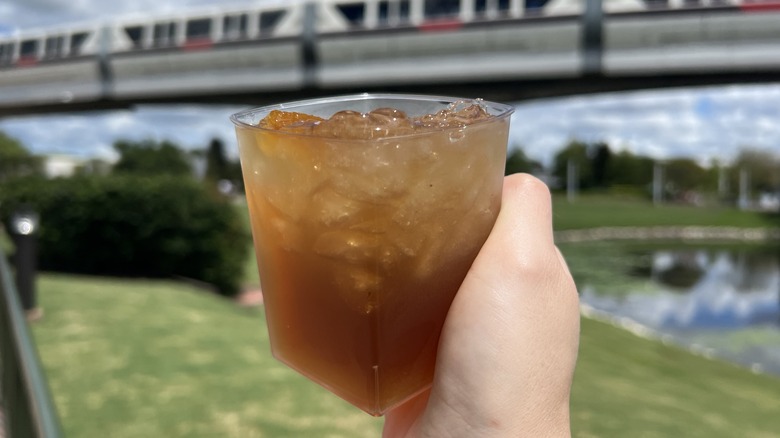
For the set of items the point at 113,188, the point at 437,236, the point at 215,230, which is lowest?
the point at 215,230

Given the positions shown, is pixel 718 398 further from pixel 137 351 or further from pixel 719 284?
pixel 719 284

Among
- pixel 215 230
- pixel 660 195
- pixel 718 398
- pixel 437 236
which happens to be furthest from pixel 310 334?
pixel 660 195

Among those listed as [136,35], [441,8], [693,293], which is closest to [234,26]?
[136,35]

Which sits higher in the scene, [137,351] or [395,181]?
[395,181]

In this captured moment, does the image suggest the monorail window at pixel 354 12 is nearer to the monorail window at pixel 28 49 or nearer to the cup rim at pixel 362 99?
the monorail window at pixel 28 49

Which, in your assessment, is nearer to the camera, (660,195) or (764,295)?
(764,295)

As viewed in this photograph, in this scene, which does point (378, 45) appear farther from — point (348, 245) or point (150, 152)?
point (348, 245)

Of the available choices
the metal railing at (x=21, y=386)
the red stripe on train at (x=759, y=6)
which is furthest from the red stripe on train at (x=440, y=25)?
the metal railing at (x=21, y=386)
